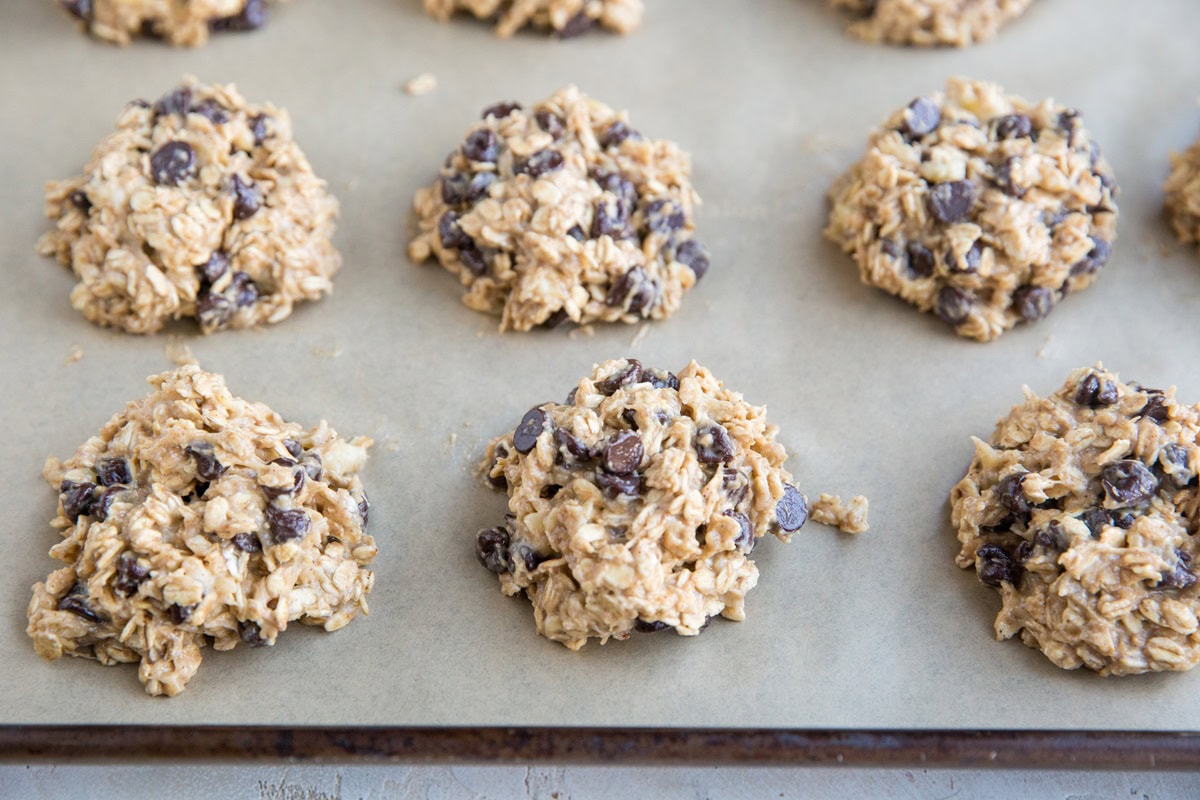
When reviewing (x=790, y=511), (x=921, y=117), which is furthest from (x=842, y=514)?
(x=921, y=117)

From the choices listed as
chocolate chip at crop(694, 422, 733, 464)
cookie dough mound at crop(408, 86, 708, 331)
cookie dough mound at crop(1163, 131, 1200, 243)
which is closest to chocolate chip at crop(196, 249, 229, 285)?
cookie dough mound at crop(408, 86, 708, 331)

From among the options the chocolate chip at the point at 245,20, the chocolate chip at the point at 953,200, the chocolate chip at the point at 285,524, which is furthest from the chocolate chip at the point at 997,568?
the chocolate chip at the point at 245,20

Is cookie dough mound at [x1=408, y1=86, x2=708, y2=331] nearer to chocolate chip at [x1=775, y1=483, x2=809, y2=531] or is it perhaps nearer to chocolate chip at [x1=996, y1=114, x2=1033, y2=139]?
chocolate chip at [x1=775, y1=483, x2=809, y2=531]

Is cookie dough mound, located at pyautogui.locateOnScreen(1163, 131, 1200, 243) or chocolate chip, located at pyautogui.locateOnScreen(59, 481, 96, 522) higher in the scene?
cookie dough mound, located at pyautogui.locateOnScreen(1163, 131, 1200, 243)

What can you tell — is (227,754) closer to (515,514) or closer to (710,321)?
(515,514)

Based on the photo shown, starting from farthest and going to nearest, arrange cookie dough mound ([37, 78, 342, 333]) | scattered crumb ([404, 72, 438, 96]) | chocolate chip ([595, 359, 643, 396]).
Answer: scattered crumb ([404, 72, 438, 96]) < cookie dough mound ([37, 78, 342, 333]) < chocolate chip ([595, 359, 643, 396])

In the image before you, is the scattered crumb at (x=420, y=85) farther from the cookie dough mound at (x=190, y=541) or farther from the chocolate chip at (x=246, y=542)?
the chocolate chip at (x=246, y=542)
